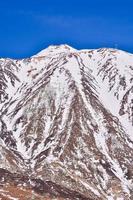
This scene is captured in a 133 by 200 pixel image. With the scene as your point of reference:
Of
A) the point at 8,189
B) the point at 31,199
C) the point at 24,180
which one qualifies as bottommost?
the point at 31,199

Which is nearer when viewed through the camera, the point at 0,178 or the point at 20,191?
the point at 20,191

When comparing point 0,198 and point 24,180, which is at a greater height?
point 24,180

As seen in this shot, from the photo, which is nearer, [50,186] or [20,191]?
[20,191]

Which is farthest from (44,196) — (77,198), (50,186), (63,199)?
(50,186)

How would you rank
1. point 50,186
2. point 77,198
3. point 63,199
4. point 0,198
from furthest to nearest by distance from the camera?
point 50,186 < point 77,198 < point 63,199 < point 0,198

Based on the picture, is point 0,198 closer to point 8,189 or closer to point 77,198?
point 8,189

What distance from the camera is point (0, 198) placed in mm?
105938

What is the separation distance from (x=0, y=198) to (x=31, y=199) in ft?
22.6

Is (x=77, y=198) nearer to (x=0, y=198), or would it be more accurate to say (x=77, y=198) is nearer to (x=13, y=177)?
(x=13, y=177)

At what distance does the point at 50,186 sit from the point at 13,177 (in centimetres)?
994

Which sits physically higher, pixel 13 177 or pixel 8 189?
pixel 13 177

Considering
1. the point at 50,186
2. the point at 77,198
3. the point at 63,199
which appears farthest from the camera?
the point at 50,186

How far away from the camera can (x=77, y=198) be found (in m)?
134

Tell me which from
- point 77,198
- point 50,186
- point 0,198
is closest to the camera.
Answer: point 0,198
